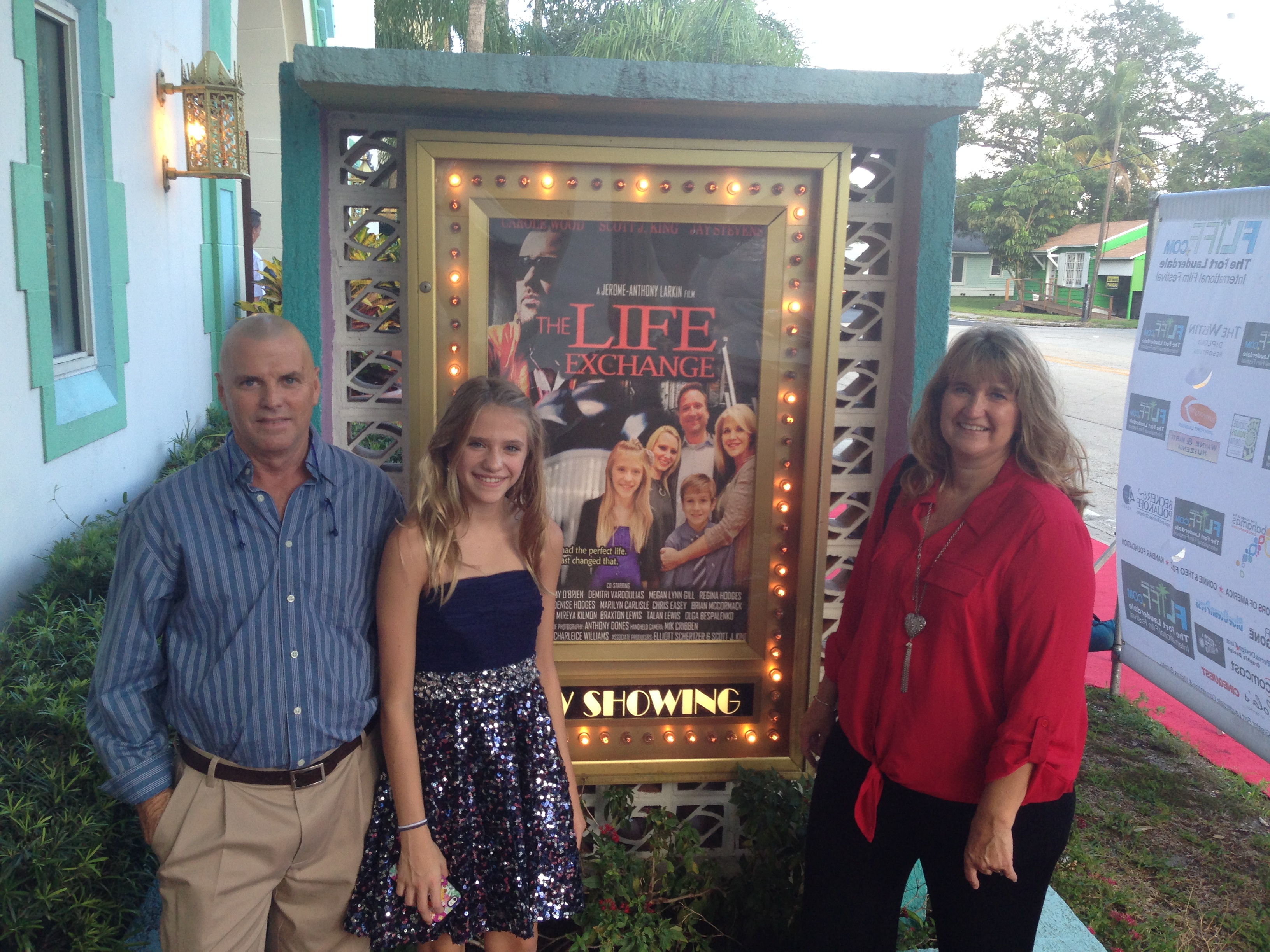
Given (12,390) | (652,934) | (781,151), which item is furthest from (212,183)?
(652,934)

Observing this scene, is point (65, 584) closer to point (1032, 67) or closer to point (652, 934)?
point (652, 934)

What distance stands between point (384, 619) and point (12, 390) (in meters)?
3.00

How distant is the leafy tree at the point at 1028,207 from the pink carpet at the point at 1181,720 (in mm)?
37684

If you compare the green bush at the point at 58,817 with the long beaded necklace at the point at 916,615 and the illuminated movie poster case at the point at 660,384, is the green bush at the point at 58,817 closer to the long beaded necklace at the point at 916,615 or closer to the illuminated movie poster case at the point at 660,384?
the illuminated movie poster case at the point at 660,384

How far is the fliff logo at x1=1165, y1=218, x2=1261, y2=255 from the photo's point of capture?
13.4 feet

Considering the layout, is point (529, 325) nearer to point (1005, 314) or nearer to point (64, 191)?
point (64, 191)

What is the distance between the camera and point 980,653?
2088 millimetres

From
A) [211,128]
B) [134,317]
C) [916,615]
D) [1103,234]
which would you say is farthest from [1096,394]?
[1103,234]

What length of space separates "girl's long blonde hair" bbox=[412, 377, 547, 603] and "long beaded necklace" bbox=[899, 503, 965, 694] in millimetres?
873

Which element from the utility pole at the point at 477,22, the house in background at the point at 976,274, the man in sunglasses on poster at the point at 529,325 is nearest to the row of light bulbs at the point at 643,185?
the man in sunglasses on poster at the point at 529,325

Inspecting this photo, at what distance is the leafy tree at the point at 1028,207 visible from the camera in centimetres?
3975

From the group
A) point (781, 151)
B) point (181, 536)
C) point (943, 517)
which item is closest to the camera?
point (181, 536)

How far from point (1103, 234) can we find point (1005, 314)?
18.1 feet

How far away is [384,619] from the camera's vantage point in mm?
2096
